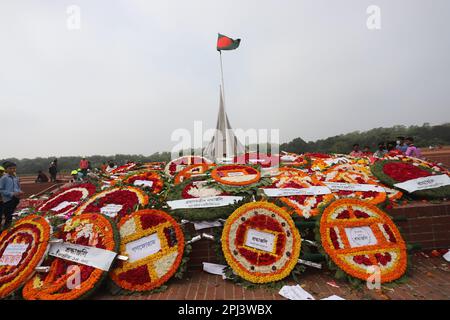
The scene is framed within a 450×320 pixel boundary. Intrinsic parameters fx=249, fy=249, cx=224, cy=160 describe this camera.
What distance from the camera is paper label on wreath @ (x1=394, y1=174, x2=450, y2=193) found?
4.70 m

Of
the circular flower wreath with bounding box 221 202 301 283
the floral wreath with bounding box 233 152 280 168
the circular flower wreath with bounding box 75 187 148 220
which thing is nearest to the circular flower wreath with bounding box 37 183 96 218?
the circular flower wreath with bounding box 75 187 148 220

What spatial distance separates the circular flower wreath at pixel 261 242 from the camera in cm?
332

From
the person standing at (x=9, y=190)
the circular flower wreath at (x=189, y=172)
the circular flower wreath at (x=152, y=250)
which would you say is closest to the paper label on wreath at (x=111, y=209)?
the circular flower wreath at (x=152, y=250)

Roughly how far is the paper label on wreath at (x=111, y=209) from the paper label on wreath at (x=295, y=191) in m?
2.59

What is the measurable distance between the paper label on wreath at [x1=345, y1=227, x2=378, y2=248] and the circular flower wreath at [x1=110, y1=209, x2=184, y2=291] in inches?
95.9

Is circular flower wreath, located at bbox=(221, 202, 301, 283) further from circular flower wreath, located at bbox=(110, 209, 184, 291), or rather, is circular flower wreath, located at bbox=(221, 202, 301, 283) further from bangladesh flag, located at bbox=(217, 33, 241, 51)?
bangladesh flag, located at bbox=(217, 33, 241, 51)

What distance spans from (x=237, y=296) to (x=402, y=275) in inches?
84.8

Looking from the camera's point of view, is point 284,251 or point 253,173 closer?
point 284,251

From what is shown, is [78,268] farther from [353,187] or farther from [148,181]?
[353,187]

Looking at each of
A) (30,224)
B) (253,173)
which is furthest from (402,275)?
(30,224)

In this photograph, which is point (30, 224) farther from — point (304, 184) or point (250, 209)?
point (304, 184)
